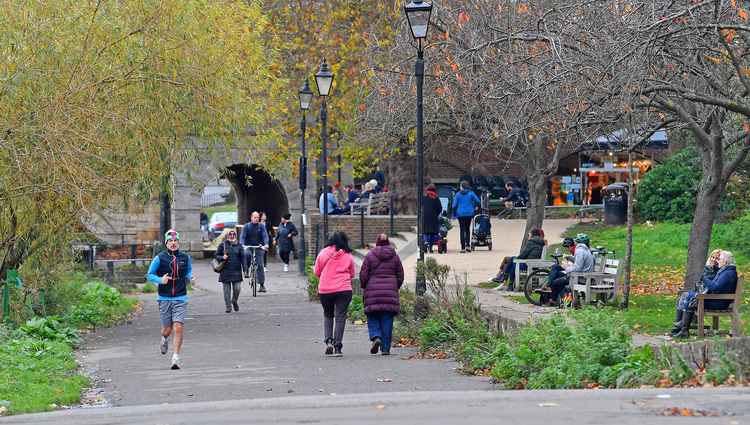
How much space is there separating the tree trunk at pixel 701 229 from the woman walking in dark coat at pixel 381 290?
4725 millimetres

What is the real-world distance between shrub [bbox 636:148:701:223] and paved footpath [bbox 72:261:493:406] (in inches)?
522

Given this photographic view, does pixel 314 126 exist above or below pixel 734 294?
above

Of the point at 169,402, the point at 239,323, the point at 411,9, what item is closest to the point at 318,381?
the point at 169,402

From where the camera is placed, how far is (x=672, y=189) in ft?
112

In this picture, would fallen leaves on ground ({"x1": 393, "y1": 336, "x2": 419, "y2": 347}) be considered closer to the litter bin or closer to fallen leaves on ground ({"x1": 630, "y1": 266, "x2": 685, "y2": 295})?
fallen leaves on ground ({"x1": 630, "y1": 266, "x2": 685, "y2": 295})

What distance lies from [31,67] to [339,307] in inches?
211

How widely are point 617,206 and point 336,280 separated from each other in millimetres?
20655

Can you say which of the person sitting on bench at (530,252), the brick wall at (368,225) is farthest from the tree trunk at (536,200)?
the brick wall at (368,225)

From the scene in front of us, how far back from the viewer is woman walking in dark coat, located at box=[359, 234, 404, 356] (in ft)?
53.3

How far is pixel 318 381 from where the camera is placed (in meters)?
13.8

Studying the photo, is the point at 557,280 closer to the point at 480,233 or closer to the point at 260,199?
the point at 480,233

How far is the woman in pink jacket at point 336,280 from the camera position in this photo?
Result: 16359 mm

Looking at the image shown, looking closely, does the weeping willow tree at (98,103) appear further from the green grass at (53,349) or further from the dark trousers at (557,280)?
the dark trousers at (557,280)

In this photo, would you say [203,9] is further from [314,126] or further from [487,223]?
[314,126]
